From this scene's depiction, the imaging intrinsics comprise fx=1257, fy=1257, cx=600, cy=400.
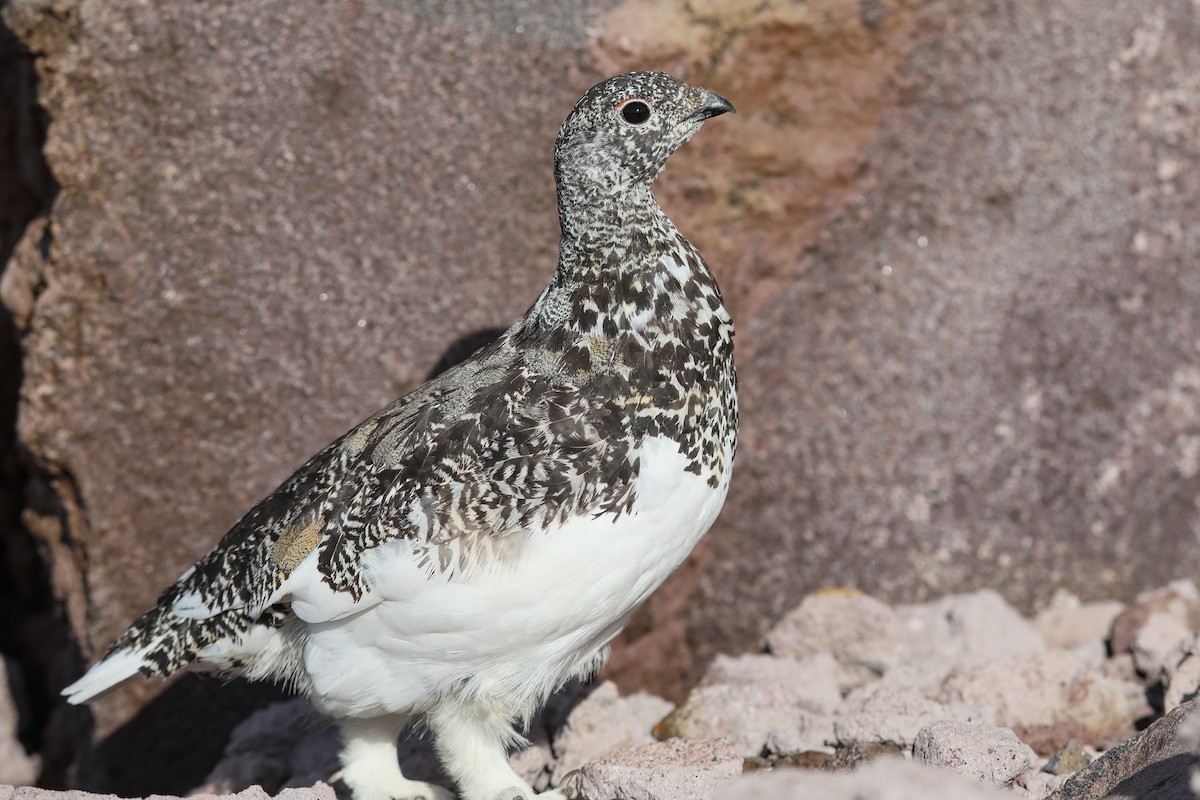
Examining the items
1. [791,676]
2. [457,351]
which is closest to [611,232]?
[457,351]

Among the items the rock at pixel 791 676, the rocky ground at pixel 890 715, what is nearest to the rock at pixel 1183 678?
the rocky ground at pixel 890 715

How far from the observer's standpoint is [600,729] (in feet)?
14.3

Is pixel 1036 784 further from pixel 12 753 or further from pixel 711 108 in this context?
pixel 12 753

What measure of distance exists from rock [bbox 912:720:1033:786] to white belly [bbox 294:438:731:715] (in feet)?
2.83

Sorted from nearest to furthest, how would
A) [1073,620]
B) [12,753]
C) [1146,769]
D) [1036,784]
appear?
[1146,769] → [1036,784] → [1073,620] → [12,753]

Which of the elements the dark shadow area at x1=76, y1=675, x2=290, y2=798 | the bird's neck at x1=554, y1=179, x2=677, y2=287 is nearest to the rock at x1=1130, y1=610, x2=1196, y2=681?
the bird's neck at x1=554, y1=179, x2=677, y2=287

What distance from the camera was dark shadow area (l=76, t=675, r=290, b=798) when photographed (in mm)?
4891

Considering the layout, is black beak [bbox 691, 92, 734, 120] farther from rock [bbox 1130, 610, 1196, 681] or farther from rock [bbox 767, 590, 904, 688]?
rock [bbox 1130, 610, 1196, 681]

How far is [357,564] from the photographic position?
355 centimetres

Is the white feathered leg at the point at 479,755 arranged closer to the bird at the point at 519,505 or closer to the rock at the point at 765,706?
the bird at the point at 519,505

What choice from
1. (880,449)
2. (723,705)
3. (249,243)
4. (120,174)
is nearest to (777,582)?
(880,449)

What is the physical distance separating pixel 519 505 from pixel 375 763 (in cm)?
123

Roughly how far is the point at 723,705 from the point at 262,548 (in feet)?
5.27

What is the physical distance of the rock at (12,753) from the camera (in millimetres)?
5980
